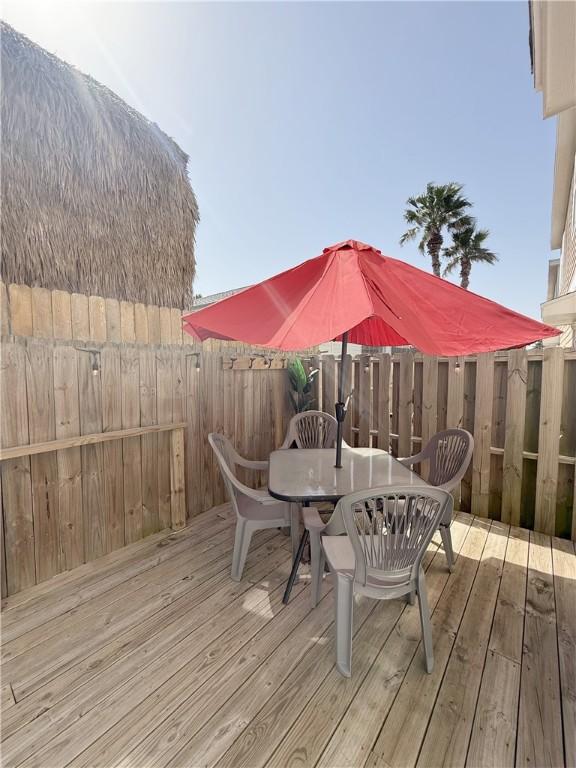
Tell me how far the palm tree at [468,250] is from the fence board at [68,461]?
1504 centimetres

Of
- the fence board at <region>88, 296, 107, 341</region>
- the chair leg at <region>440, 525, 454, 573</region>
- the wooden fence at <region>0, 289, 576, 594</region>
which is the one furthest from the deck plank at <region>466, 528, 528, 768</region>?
the fence board at <region>88, 296, 107, 341</region>

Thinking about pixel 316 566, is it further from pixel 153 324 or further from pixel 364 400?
pixel 364 400

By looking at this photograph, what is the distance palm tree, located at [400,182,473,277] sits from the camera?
12.6 meters

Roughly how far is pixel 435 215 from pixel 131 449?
14.6 meters

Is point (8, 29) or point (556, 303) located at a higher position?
point (8, 29)

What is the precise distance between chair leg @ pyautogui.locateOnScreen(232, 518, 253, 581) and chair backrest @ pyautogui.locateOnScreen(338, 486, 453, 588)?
99 cm

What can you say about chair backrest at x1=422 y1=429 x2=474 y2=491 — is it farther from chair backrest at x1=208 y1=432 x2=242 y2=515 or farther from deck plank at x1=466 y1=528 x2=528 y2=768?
chair backrest at x1=208 y1=432 x2=242 y2=515

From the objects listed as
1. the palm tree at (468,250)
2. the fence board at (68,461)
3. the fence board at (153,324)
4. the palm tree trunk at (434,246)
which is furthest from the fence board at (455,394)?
the palm tree at (468,250)

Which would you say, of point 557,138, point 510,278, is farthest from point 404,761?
point 510,278

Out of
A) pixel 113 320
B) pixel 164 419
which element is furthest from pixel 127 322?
pixel 164 419

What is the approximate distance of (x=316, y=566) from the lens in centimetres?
204

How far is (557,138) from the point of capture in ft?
15.0

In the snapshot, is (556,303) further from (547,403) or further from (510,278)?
(510,278)

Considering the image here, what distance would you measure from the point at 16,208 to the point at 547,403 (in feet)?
15.0
